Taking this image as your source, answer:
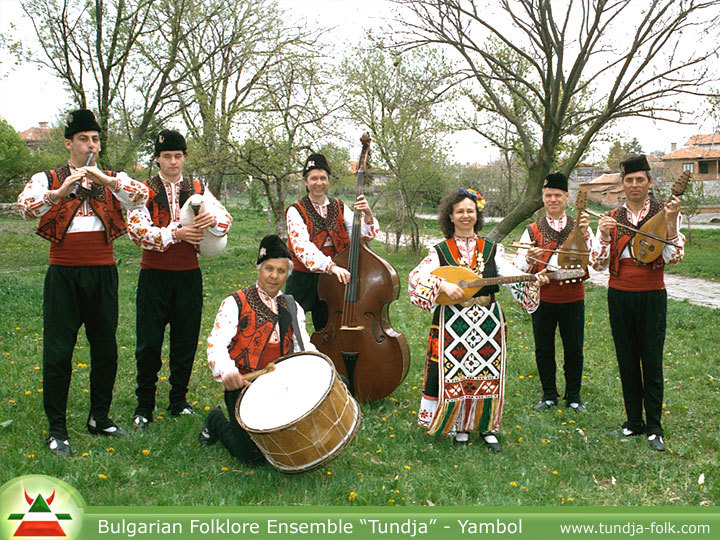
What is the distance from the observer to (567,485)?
3504 millimetres

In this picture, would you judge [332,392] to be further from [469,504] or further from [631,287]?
[631,287]

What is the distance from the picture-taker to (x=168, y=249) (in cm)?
406

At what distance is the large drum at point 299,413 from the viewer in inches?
121

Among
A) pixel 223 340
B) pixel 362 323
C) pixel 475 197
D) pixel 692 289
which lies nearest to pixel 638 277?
pixel 475 197

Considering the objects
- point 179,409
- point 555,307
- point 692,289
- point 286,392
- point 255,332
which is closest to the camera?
point 286,392

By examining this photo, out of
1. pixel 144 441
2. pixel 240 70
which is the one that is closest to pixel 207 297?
pixel 144 441

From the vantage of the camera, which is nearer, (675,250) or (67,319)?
(67,319)

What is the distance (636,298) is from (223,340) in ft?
9.31

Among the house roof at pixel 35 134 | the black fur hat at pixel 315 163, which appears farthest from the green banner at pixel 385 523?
the house roof at pixel 35 134

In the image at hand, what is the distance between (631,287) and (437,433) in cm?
172

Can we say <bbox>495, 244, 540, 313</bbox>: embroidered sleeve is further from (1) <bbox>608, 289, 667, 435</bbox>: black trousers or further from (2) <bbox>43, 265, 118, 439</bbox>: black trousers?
(2) <bbox>43, 265, 118, 439</bbox>: black trousers

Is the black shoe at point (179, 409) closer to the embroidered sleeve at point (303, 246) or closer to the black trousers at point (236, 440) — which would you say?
the black trousers at point (236, 440)

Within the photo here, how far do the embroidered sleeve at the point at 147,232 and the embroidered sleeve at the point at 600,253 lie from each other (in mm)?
2964

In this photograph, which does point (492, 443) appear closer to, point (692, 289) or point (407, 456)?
point (407, 456)
